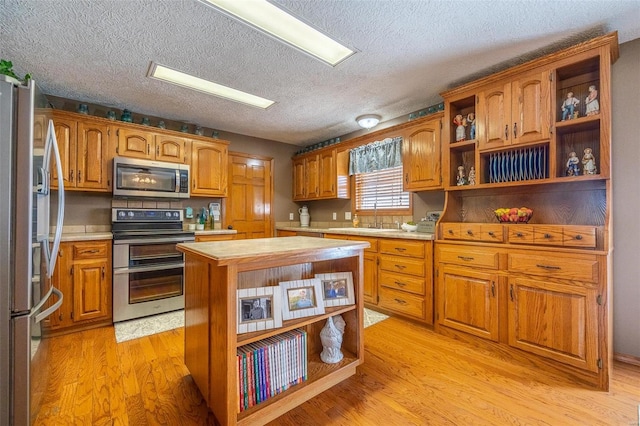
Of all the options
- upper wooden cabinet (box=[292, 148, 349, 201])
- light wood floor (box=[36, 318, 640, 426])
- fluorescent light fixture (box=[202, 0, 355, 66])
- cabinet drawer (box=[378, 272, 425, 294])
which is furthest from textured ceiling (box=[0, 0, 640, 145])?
light wood floor (box=[36, 318, 640, 426])

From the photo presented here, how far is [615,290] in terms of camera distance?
2.15 m

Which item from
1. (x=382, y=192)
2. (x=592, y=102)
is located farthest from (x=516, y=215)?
(x=382, y=192)

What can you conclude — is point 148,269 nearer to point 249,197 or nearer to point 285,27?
point 249,197

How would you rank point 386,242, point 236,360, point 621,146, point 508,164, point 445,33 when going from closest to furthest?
point 236,360 → point 445,33 → point 621,146 → point 508,164 → point 386,242

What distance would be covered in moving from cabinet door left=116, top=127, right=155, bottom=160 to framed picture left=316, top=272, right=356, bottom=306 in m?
2.82

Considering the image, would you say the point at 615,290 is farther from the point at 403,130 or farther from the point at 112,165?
the point at 112,165

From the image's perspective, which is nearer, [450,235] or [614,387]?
[614,387]

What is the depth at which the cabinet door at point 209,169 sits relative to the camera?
12.2 ft

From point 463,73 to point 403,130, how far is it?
913 mm

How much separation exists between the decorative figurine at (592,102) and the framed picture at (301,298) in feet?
7.42

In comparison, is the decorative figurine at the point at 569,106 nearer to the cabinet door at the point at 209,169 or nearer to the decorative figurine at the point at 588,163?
the decorative figurine at the point at 588,163

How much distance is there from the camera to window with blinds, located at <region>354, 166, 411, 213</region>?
145 inches

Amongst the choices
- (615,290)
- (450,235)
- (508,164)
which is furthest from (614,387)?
(508,164)

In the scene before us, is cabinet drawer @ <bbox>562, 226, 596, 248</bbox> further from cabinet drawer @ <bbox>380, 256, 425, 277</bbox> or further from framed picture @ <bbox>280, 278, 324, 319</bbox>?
framed picture @ <bbox>280, 278, 324, 319</bbox>
